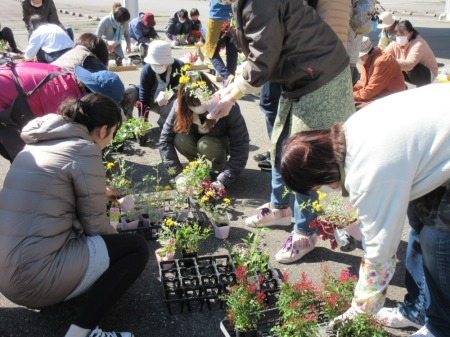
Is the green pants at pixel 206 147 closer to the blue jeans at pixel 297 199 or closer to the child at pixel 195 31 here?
the blue jeans at pixel 297 199

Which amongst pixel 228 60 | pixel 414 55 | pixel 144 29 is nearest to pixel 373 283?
pixel 414 55

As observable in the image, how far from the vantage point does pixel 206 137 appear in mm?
4312

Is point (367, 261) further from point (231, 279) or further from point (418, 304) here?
point (231, 279)

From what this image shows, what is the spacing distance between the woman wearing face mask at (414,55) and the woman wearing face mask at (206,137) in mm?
3491

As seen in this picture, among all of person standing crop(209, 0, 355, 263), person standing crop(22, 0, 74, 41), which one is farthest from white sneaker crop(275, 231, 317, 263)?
person standing crop(22, 0, 74, 41)

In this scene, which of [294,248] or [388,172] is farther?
[294,248]

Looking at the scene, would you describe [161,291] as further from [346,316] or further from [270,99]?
[270,99]

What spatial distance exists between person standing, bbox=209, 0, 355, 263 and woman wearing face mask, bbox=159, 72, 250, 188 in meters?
1.02

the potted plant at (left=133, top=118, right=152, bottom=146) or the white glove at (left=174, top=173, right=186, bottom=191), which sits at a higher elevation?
the white glove at (left=174, top=173, right=186, bottom=191)

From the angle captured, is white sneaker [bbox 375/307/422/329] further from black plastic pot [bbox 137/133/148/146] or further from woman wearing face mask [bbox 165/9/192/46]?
woman wearing face mask [bbox 165/9/192/46]

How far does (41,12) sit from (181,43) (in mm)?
3972

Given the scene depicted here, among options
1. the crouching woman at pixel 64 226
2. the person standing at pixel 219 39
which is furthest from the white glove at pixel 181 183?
the person standing at pixel 219 39

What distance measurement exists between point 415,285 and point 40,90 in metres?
2.46

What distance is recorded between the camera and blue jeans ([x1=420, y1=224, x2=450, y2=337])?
6.74ft
